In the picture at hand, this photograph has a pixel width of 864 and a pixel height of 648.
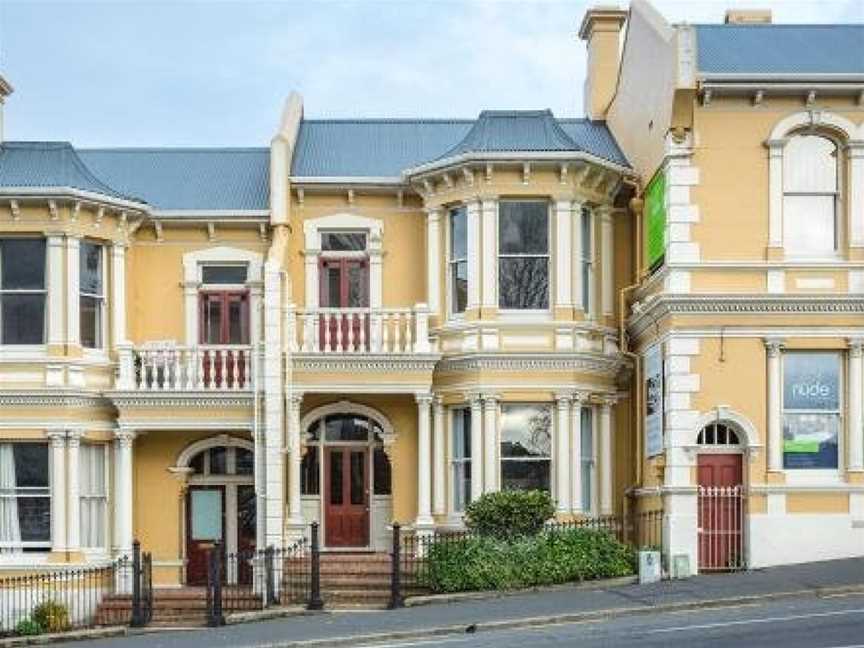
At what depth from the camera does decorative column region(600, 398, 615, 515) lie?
99.5 ft

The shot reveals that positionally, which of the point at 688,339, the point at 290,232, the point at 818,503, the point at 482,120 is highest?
the point at 482,120

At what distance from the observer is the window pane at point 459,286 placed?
30.4 m

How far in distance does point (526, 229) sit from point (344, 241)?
152 inches

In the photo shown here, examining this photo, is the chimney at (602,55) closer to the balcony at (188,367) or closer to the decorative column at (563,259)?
the decorative column at (563,259)

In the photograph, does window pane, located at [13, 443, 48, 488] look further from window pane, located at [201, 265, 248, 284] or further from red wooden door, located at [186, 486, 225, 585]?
window pane, located at [201, 265, 248, 284]

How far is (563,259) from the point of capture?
29859 millimetres

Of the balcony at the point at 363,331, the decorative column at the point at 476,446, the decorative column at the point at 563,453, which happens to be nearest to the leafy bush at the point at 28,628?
the balcony at the point at 363,331

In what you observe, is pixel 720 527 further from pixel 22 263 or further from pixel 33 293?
pixel 22 263

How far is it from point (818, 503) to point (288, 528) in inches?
365

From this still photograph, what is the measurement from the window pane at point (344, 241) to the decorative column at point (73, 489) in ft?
19.3

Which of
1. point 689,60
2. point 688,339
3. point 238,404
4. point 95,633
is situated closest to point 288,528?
point 238,404

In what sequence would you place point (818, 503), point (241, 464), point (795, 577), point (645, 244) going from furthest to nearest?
point (241, 464) < point (645, 244) < point (818, 503) < point (795, 577)

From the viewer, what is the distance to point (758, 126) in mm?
27406

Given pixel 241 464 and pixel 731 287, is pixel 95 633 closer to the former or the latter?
pixel 241 464
